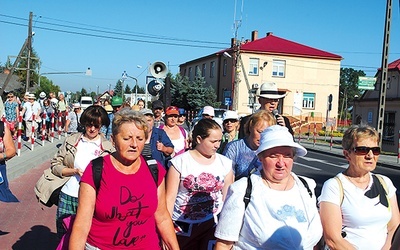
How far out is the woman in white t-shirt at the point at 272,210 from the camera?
2836 millimetres

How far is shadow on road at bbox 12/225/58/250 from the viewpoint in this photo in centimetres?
611

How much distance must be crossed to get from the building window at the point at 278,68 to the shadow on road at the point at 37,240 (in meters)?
47.7

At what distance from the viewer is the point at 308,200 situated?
9.73ft

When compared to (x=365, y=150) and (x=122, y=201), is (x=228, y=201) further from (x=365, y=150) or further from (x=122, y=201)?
(x=365, y=150)

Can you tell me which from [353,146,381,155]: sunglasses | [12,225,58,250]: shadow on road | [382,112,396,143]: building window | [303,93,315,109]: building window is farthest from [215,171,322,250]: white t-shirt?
[303,93,315,109]: building window

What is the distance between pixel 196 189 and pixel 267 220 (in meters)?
1.34

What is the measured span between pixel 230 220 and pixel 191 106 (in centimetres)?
4936

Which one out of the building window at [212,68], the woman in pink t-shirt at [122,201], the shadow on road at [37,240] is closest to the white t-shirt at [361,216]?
the woman in pink t-shirt at [122,201]

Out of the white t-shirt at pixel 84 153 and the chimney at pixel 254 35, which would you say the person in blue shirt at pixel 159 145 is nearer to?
the white t-shirt at pixel 84 153

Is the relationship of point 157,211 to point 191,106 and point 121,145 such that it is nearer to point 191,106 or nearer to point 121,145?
point 121,145

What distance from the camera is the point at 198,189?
13.5 ft

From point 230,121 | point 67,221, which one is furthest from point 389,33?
point 67,221

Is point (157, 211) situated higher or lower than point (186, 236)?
higher

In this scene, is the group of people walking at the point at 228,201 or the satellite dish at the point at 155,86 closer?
the group of people walking at the point at 228,201
